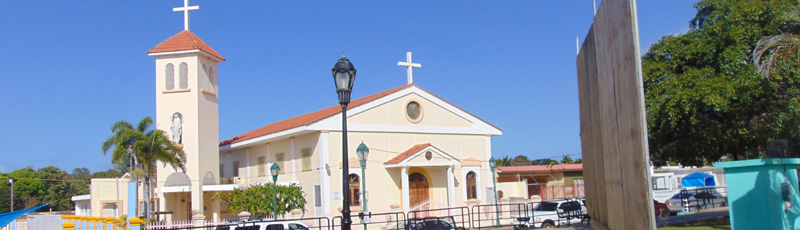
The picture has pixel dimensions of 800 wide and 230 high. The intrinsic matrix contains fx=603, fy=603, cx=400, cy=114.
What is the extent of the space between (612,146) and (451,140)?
29.1 m

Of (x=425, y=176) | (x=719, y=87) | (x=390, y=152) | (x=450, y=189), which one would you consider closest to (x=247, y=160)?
(x=390, y=152)

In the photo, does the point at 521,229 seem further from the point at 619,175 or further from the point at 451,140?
the point at 619,175

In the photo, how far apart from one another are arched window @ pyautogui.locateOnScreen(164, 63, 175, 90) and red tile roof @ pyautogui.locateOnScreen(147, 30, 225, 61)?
92 cm

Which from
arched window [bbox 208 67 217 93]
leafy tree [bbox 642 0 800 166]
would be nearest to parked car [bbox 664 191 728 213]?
leafy tree [bbox 642 0 800 166]

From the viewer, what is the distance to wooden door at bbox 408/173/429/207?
102 ft

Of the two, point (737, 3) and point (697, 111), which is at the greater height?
point (737, 3)

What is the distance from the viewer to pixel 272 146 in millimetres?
34344

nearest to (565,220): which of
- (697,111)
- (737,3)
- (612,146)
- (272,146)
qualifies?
(697,111)

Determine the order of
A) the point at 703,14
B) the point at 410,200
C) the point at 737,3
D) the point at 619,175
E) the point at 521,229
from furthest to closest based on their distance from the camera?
the point at 410,200 < the point at 521,229 < the point at 703,14 < the point at 737,3 < the point at 619,175

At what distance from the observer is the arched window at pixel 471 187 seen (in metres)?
32.7

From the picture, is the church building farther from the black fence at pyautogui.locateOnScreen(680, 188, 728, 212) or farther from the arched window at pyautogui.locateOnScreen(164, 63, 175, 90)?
the black fence at pyautogui.locateOnScreen(680, 188, 728, 212)

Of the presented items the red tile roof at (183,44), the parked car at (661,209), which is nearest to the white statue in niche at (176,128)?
the red tile roof at (183,44)

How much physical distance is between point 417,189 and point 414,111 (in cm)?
423

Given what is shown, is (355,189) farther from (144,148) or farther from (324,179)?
(144,148)
